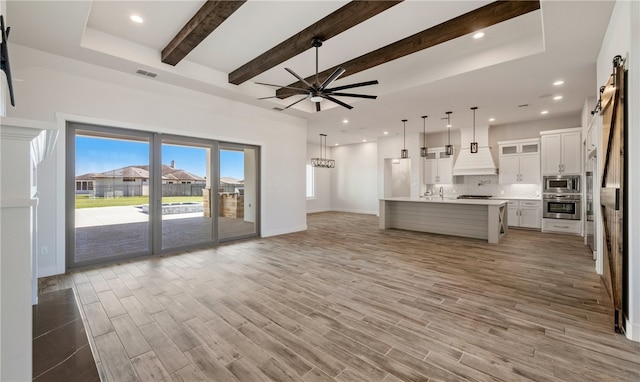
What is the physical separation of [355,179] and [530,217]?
6360 millimetres

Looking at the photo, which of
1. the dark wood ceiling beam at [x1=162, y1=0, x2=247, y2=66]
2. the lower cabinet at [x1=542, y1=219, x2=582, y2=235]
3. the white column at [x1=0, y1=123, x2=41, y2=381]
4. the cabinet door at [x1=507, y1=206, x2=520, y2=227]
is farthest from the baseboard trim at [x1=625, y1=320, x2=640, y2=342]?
the cabinet door at [x1=507, y1=206, x2=520, y2=227]

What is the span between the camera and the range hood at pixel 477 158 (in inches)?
319

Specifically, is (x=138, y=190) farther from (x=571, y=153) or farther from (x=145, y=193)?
(x=571, y=153)

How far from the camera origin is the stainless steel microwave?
6.70m

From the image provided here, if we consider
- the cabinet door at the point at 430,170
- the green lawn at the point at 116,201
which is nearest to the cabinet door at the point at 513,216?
the cabinet door at the point at 430,170

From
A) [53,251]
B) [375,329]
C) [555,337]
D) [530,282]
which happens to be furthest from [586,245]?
[53,251]

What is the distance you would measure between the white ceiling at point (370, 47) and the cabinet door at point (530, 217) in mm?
2738

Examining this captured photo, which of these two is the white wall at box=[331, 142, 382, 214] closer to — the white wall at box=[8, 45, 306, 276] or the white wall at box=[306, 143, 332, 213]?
the white wall at box=[306, 143, 332, 213]

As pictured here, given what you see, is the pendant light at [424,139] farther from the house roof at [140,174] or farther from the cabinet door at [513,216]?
the house roof at [140,174]

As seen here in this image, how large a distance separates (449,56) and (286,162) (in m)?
4.29

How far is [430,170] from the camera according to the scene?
946 cm

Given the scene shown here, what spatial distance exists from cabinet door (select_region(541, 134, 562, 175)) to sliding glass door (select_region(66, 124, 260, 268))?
299 inches

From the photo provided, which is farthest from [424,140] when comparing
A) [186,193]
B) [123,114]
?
[123,114]

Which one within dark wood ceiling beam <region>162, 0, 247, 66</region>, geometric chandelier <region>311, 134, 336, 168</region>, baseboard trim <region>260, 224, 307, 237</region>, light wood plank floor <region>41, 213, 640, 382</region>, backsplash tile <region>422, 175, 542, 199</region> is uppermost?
dark wood ceiling beam <region>162, 0, 247, 66</region>
